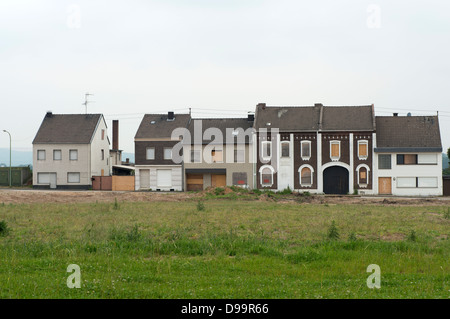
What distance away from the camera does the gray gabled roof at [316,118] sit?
5200 cm

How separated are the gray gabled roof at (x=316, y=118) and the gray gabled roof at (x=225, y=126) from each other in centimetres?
251

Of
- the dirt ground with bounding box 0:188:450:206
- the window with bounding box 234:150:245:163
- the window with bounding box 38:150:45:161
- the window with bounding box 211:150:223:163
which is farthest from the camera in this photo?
the window with bounding box 38:150:45:161

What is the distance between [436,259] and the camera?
1198cm

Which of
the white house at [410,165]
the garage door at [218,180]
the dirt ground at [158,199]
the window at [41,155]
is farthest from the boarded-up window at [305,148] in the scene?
the window at [41,155]

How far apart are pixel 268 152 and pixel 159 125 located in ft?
45.8

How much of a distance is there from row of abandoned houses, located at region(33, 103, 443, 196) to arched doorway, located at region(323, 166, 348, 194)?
0.34 feet

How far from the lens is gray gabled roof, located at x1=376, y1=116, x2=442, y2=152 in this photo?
50.5 metres

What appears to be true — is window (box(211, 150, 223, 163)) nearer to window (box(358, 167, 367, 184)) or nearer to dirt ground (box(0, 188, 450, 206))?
dirt ground (box(0, 188, 450, 206))

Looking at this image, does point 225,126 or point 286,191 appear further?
point 225,126

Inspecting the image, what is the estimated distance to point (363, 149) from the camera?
51.2 m

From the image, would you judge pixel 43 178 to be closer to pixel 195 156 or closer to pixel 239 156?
pixel 195 156

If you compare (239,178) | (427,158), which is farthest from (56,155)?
(427,158)

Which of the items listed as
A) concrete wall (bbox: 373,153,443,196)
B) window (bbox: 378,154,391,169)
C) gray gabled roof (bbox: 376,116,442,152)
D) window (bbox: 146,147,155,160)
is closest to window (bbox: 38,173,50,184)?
window (bbox: 146,147,155,160)
